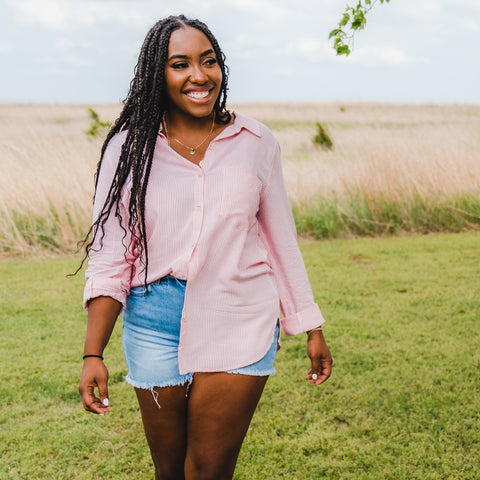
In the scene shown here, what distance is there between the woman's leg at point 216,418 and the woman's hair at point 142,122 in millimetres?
432

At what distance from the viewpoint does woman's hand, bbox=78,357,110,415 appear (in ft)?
6.11

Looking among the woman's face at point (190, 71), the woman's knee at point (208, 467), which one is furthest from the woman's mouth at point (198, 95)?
the woman's knee at point (208, 467)

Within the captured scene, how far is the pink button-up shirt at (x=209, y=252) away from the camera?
1.95 m

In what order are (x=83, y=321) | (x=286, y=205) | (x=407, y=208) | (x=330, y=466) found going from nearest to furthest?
(x=286, y=205)
(x=330, y=466)
(x=83, y=321)
(x=407, y=208)

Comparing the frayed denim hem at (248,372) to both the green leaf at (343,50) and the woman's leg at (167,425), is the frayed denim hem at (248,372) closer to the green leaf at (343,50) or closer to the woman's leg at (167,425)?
the woman's leg at (167,425)

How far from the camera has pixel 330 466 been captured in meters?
3.33

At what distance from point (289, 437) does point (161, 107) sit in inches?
88.0

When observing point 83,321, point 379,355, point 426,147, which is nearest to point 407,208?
point 426,147

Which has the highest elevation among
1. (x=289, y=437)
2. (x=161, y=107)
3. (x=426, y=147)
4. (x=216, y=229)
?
(x=161, y=107)

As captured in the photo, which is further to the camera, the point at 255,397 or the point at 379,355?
the point at 379,355

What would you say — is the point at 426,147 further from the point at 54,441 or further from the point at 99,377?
the point at 99,377

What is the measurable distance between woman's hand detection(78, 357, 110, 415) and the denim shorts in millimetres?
153

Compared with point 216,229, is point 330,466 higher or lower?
lower

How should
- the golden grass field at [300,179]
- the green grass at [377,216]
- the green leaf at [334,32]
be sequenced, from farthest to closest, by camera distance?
the green grass at [377,216] < the golden grass field at [300,179] < the green leaf at [334,32]
